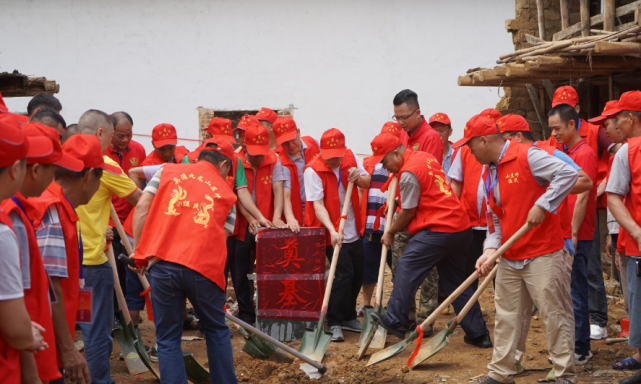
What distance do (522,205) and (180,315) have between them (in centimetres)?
235

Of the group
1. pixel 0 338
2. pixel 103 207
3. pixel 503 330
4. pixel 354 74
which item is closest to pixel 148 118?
pixel 354 74

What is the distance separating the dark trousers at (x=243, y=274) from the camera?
5742 mm

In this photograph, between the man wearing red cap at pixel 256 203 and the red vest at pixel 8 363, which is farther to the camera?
the man wearing red cap at pixel 256 203

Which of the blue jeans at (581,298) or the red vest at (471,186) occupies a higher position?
the red vest at (471,186)

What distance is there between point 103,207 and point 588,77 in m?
6.48

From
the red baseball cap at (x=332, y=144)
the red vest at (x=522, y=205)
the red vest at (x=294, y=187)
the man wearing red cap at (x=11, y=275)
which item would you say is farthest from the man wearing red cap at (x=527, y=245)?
the man wearing red cap at (x=11, y=275)

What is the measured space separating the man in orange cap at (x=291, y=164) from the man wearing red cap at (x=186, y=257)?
2.10m

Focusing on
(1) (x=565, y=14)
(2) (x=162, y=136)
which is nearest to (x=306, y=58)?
(1) (x=565, y=14)

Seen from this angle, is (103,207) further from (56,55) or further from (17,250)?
(56,55)

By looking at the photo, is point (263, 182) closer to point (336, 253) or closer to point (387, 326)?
point (336, 253)

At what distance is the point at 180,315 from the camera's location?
3658mm

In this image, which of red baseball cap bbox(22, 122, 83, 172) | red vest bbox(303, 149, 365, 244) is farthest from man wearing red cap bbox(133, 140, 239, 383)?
red vest bbox(303, 149, 365, 244)

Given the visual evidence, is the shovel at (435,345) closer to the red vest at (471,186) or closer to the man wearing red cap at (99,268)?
the red vest at (471,186)

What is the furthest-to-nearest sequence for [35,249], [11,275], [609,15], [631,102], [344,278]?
[609,15], [344,278], [631,102], [35,249], [11,275]
